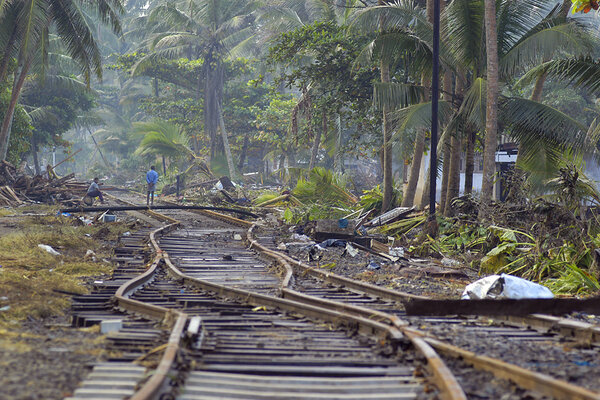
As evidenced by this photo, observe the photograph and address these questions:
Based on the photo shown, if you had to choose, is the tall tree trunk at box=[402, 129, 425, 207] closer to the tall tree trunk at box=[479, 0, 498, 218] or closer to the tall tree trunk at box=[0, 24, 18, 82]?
the tall tree trunk at box=[479, 0, 498, 218]

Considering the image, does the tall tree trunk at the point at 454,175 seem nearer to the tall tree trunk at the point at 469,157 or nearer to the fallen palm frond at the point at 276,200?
the tall tree trunk at the point at 469,157

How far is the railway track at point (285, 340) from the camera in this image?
452 cm

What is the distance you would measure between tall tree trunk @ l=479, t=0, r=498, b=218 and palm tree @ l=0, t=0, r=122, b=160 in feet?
50.7

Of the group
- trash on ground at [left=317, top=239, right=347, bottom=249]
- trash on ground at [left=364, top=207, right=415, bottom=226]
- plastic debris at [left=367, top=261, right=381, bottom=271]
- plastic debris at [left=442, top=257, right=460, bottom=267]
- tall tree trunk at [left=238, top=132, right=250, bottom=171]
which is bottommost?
plastic debris at [left=367, top=261, right=381, bottom=271]

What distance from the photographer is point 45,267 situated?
10695 mm

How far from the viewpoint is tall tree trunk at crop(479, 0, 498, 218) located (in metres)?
14.4

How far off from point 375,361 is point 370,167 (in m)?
51.9

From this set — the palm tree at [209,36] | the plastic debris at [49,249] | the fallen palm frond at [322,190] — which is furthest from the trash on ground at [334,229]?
the palm tree at [209,36]

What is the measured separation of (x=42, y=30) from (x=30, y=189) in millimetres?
6803

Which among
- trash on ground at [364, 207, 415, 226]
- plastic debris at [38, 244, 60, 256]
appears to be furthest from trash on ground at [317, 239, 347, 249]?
plastic debris at [38, 244, 60, 256]

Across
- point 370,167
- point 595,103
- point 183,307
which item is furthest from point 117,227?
point 370,167

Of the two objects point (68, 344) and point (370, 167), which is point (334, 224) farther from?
point (370, 167)

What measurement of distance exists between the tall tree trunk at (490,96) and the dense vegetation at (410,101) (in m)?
0.03

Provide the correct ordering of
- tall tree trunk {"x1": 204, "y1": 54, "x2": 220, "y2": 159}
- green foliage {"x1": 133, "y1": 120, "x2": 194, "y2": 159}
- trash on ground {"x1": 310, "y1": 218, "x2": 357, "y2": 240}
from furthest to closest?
tall tree trunk {"x1": 204, "y1": 54, "x2": 220, "y2": 159} < green foliage {"x1": 133, "y1": 120, "x2": 194, "y2": 159} < trash on ground {"x1": 310, "y1": 218, "x2": 357, "y2": 240}
